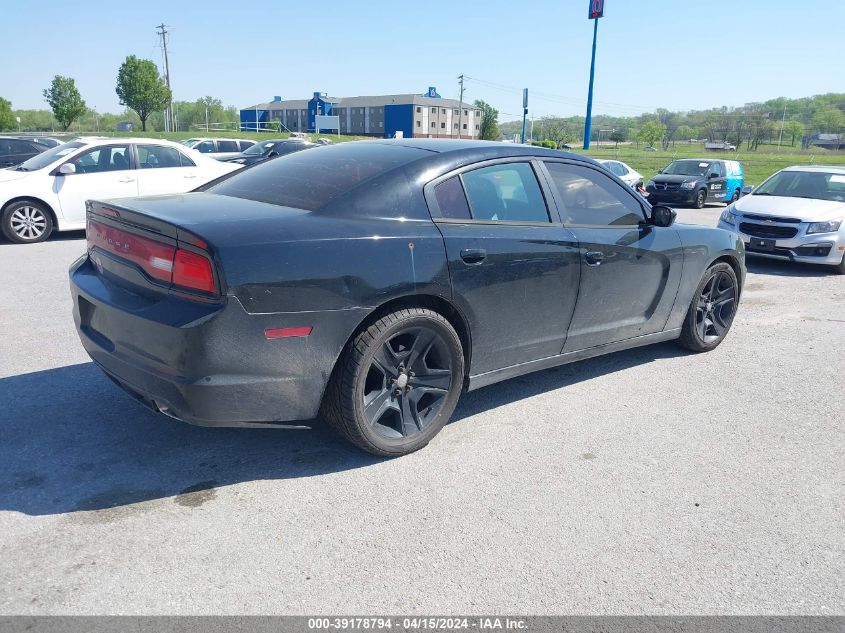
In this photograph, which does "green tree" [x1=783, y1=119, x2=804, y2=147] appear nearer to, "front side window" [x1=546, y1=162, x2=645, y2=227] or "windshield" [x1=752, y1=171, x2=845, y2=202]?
"windshield" [x1=752, y1=171, x2=845, y2=202]

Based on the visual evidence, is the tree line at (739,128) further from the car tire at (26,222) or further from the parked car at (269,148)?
the car tire at (26,222)

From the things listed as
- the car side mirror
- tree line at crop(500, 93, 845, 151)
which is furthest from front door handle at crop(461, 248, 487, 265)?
tree line at crop(500, 93, 845, 151)

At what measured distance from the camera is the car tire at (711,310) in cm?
548

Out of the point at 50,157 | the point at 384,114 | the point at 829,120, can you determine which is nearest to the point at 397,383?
the point at 50,157

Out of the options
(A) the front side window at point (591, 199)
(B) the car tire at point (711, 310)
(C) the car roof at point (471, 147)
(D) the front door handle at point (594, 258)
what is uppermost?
(C) the car roof at point (471, 147)

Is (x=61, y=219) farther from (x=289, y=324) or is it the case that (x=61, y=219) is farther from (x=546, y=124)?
(x=546, y=124)

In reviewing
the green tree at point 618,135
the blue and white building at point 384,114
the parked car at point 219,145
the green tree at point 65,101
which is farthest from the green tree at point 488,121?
the parked car at point 219,145

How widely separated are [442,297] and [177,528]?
1.66 m

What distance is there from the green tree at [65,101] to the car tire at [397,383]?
7871 centimetres

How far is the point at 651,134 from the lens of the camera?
340 ft

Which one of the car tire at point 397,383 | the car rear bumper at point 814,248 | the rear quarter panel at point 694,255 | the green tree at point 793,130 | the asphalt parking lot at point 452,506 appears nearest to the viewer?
the asphalt parking lot at point 452,506

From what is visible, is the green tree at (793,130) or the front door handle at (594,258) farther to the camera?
the green tree at (793,130)

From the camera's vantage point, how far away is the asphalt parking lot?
2598 millimetres

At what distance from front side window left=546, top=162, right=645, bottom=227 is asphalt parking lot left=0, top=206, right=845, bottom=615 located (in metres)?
1.18
